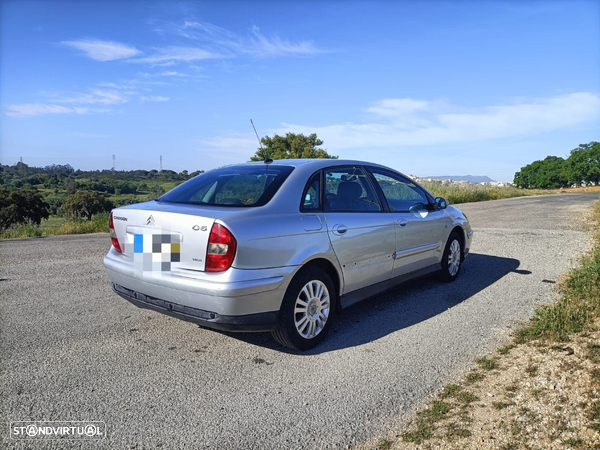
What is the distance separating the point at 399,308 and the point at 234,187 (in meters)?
2.41

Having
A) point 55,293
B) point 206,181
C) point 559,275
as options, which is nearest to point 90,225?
point 55,293

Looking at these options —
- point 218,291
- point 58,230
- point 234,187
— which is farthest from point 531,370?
point 58,230

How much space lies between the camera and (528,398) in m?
2.99

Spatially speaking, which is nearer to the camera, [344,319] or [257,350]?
[257,350]

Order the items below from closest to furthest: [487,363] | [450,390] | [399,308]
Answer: [450,390] → [487,363] → [399,308]

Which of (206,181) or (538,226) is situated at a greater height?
(206,181)

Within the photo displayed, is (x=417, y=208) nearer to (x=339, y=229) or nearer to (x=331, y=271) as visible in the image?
(x=339, y=229)

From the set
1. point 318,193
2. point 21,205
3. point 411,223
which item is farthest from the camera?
point 21,205

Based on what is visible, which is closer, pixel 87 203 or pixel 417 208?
pixel 417 208

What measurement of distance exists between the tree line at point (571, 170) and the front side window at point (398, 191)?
95336 millimetres

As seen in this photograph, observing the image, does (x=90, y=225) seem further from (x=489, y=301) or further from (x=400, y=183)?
(x=489, y=301)

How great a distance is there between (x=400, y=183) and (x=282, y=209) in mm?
2342

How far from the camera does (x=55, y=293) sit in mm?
5414

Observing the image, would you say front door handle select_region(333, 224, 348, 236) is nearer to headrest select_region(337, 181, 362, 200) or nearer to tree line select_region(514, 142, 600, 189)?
headrest select_region(337, 181, 362, 200)
